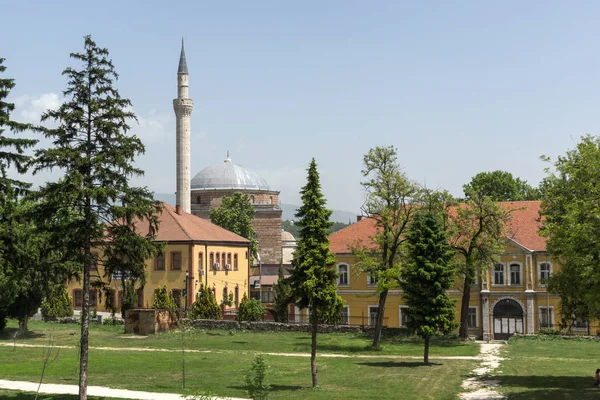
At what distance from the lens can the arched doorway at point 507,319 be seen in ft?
185

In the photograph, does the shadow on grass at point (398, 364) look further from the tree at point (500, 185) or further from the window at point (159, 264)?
the tree at point (500, 185)

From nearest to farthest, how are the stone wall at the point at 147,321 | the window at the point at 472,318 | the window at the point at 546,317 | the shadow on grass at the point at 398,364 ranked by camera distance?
the shadow on grass at the point at 398,364 → the stone wall at the point at 147,321 → the window at the point at 546,317 → the window at the point at 472,318

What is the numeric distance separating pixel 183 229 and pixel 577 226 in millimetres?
38351

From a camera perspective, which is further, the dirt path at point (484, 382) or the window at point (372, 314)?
the window at point (372, 314)

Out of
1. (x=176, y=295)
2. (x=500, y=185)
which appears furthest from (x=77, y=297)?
(x=500, y=185)

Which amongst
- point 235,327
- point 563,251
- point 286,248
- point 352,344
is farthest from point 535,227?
point 286,248

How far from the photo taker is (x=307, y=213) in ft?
107

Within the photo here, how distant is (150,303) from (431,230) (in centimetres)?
2737

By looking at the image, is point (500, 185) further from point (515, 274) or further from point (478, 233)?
point (478, 233)

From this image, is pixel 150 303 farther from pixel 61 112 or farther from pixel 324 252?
pixel 61 112

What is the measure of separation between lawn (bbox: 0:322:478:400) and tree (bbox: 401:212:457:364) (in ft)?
6.51

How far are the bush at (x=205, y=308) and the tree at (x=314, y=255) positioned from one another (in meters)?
23.1

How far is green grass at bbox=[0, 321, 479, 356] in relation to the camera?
4469cm

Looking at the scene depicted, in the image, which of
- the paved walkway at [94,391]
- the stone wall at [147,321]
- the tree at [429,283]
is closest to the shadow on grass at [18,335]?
the stone wall at [147,321]
